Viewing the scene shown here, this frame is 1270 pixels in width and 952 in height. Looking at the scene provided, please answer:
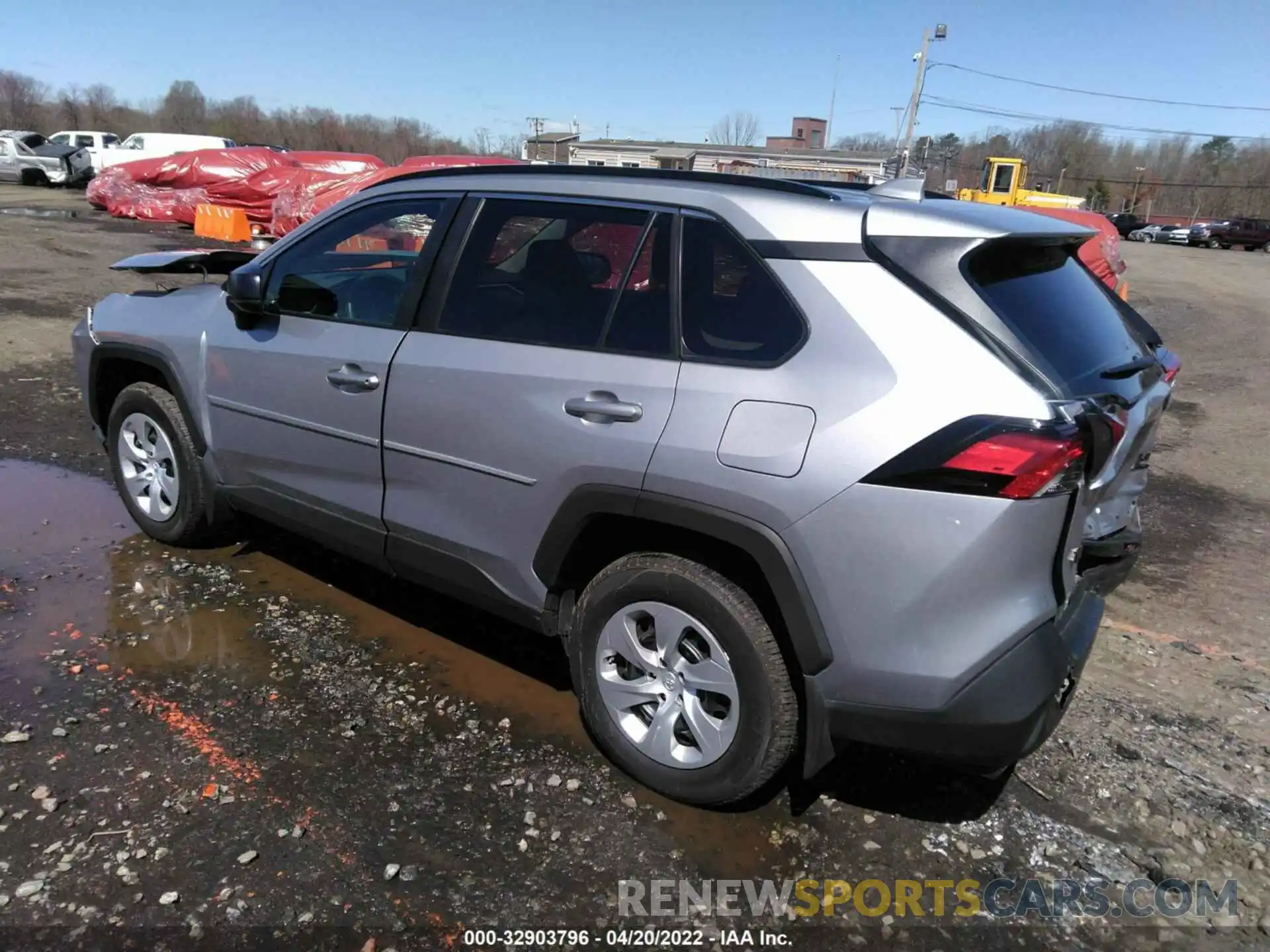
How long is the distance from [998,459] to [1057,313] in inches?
29.1

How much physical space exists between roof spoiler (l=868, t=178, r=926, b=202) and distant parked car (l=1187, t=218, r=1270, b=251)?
50.0 m

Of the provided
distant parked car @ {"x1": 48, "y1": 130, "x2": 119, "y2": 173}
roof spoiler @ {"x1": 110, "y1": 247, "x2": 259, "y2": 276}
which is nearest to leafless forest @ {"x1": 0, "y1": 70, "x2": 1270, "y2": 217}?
distant parked car @ {"x1": 48, "y1": 130, "x2": 119, "y2": 173}

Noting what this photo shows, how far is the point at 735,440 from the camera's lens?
2.49 m

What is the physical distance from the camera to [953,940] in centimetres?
245

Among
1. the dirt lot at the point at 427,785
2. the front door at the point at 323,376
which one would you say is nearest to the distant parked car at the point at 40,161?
the dirt lot at the point at 427,785

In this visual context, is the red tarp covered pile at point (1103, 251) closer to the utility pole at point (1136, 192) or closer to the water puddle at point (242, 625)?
the water puddle at point (242, 625)

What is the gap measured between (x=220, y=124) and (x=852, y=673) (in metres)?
81.9

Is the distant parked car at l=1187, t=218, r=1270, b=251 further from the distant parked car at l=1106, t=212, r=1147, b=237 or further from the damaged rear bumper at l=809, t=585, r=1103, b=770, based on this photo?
the damaged rear bumper at l=809, t=585, r=1103, b=770

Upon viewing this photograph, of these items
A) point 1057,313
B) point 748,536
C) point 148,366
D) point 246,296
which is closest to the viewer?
point 748,536

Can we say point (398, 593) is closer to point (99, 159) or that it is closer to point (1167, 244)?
point (99, 159)

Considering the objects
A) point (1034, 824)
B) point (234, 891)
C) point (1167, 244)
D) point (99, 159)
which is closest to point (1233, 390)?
point (1034, 824)

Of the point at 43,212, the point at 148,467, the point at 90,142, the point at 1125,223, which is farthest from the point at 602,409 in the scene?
the point at 1125,223

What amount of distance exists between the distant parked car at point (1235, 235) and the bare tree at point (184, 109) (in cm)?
6874

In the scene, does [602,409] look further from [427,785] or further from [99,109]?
[99,109]
